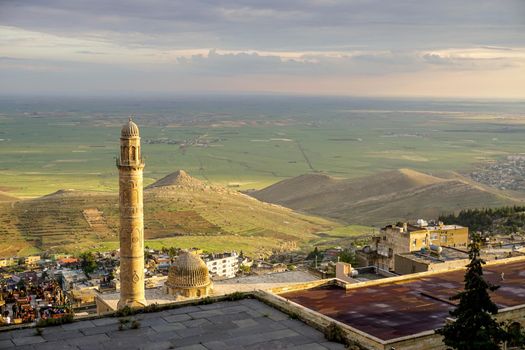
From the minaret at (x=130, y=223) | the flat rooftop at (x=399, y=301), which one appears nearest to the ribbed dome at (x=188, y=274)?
the minaret at (x=130, y=223)

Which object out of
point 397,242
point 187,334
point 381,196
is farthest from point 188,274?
point 381,196

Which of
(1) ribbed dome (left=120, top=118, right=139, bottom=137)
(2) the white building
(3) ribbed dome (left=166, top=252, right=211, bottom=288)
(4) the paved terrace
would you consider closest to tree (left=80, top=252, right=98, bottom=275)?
(2) the white building

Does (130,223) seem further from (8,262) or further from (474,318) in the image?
(8,262)

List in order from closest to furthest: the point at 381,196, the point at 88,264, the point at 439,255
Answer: the point at 439,255, the point at 88,264, the point at 381,196

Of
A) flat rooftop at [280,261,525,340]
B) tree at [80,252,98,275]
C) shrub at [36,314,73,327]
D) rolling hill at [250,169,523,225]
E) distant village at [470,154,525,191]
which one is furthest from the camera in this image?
distant village at [470,154,525,191]

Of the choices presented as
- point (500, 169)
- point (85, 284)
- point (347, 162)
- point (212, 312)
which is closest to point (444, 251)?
point (212, 312)

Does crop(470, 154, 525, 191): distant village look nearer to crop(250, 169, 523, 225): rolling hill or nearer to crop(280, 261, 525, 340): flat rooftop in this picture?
crop(250, 169, 523, 225): rolling hill

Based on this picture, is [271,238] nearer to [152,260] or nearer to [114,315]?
[152,260]
